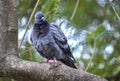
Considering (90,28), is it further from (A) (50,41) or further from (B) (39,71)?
(B) (39,71)

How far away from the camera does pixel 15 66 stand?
241 cm

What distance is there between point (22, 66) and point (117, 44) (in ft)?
10.3

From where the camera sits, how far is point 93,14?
5453mm

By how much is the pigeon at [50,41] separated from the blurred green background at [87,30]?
0.29m

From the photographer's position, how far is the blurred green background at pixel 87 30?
141 inches

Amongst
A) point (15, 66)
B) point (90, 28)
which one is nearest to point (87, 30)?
point (90, 28)

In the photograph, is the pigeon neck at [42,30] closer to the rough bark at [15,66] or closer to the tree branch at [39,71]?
the rough bark at [15,66]

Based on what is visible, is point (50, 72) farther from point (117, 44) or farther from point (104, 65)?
point (117, 44)

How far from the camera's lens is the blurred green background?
358cm

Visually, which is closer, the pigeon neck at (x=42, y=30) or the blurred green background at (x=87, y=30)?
the pigeon neck at (x=42, y=30)

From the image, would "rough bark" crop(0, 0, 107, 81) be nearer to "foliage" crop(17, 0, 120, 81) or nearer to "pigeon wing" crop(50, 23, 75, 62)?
"pigeon wing" crop(50, 23, 75, 62)

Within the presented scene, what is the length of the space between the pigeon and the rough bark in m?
0.41

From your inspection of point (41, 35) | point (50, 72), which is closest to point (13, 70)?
point (50, 72)

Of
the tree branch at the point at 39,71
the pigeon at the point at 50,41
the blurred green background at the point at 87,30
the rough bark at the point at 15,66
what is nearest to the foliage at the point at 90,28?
the blurred green background at the point at 87,30
